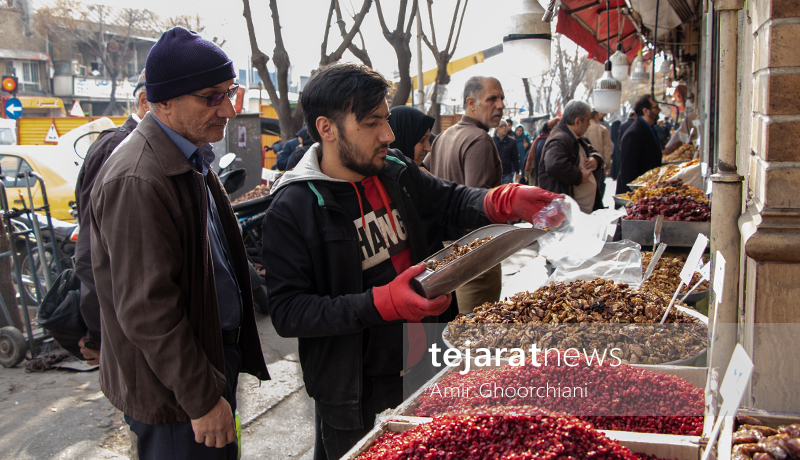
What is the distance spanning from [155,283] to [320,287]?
0.66m

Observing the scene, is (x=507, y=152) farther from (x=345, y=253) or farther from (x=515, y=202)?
(x=345, y=253)

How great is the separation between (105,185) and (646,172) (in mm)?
7702

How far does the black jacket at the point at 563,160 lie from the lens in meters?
5.96

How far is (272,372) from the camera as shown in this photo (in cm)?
501

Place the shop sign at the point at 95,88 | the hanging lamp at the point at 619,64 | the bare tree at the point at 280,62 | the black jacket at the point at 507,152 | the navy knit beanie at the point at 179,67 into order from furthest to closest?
the shop sign at the point at 95,88, the black jacket at the point at 507,152, the hanging lamp at the point at 619,64, the bare tree at the point at 280,62, the navy knit beanie at the point at 179,67

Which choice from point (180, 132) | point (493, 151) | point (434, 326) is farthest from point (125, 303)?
point (493, 151)

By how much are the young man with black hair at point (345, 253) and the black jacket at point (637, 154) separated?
6536 millimetres

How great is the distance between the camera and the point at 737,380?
128cm

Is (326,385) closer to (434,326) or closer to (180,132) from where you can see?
(434,326)

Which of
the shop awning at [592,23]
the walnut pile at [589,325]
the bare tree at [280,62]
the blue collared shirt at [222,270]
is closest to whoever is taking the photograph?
the blue collared shirt at [222,270]

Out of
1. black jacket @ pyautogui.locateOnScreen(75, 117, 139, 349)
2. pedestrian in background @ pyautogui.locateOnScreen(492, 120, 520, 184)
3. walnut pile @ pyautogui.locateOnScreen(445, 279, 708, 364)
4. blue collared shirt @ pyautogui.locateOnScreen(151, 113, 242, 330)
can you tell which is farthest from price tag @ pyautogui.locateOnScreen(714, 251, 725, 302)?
pedestrian in background @ pyautogui.locateOnScreen(492, 120, 520, 184)

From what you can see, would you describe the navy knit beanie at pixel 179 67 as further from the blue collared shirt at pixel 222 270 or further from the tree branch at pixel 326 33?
the tree branch at pixel 326 33

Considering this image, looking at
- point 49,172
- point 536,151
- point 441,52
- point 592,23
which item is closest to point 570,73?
point 441,52

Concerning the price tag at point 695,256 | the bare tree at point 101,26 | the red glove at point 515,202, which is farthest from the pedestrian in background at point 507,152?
the bare tree at point 101,26
